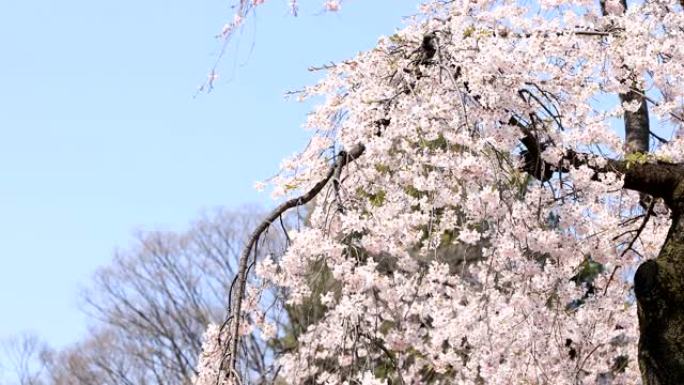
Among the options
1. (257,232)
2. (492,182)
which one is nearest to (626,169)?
(492,182)

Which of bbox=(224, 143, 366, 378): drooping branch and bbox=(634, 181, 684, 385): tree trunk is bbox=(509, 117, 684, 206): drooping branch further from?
bbox=(224, 143, 366, 378): drooping branch

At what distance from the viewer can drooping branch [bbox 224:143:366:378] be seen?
3894mm

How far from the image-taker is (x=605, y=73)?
487cm

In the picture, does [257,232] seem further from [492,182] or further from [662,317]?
[662,317]

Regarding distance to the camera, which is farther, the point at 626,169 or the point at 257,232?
the point at 626,169

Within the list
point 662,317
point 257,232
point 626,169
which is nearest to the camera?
point 662,317

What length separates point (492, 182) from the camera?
3990mm

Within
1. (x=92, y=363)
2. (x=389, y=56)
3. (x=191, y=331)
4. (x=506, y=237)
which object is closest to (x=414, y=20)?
(x=389, y=56)

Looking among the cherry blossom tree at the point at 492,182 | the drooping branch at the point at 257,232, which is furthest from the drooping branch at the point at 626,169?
the drooping branch at the point at 257,232

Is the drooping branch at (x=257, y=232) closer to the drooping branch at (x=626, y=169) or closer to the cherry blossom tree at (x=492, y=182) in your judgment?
the cherry blossom tree at (x=492, y=182)

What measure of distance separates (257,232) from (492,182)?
107 centimetres

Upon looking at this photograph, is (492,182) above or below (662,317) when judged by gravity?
above

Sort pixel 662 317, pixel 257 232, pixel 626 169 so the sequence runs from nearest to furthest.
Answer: pixel 662 317
pixel 257 232
pixel 626 169

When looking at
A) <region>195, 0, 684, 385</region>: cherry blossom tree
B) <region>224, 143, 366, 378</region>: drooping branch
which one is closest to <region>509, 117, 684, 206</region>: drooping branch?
<region>195, 0, 684, 385</region>: cherry blossom tree
